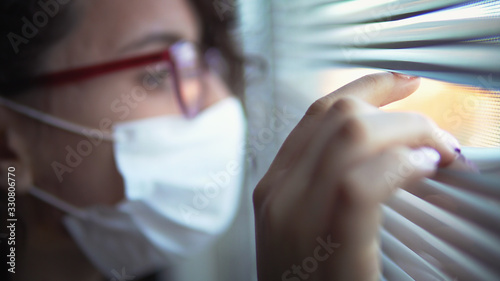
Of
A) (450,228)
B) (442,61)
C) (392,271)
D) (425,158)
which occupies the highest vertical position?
(442,61)

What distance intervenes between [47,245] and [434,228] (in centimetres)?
110

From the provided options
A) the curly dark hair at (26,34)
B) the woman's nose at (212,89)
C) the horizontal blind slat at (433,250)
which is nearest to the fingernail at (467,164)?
the horizontal blind slat at (433,250)

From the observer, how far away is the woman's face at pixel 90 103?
84 centimetres

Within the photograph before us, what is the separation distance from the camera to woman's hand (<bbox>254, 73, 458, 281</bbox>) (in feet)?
1.01

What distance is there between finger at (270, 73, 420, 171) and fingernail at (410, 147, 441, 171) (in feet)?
0.28

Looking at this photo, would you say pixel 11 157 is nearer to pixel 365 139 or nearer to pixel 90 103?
pixel 90 103

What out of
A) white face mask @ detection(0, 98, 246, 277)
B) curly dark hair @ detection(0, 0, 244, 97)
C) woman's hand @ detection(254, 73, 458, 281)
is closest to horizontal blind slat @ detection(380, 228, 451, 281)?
woman's hand @ detection(254, 73, 458, 281)

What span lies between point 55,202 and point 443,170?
100 cm

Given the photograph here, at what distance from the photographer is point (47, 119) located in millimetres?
846

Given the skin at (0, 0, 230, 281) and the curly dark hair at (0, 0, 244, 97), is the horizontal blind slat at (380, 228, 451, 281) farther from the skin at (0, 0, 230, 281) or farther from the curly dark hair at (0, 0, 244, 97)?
the curly dark hair at (0, 0, 244, 97)

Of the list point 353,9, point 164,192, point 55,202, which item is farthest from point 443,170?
point 55,202

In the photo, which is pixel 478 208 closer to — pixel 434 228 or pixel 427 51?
pixel 434 228

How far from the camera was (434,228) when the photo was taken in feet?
1.36

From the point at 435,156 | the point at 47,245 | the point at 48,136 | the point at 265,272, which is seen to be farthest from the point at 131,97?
the point at 435,156
